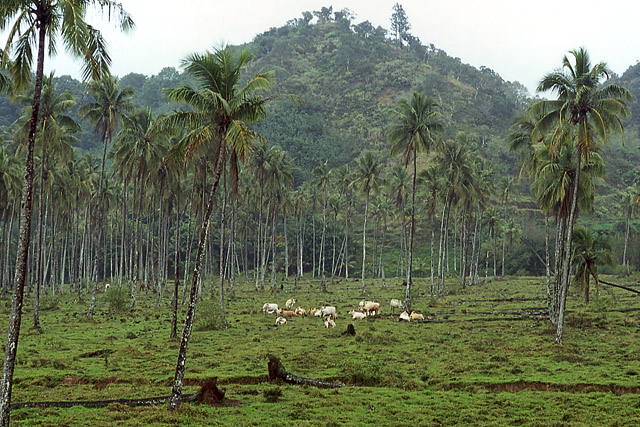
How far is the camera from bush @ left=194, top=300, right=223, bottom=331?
41594 mm

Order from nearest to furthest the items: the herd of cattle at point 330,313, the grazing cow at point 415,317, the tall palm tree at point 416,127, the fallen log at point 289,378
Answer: the fallen log at point 289,378
the herd of cattle at point 330,313
the grazing cow at point 415,317
the tall palm tree at point 416,127

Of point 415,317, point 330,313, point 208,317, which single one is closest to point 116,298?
point 208,317

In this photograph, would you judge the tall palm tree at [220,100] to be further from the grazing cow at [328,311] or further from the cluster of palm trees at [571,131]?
the grazing cow at [328,311]

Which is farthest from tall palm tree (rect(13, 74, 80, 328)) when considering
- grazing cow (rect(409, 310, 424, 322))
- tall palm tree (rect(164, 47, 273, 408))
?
grazing cow (rect(409, 310, 424, 322))

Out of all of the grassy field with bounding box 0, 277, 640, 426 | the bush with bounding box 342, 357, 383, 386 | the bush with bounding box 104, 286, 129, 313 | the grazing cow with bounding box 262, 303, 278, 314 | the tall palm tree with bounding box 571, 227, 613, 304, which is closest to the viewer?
the grassy field with bounding box 0, 277, 640, 426

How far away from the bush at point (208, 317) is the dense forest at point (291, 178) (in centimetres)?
363

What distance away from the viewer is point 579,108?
3359 centimetres

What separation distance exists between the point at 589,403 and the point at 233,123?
1622 centimetres

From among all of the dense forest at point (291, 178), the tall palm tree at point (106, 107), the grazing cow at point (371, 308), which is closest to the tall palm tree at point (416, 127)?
the dense forest at point (291, 178)

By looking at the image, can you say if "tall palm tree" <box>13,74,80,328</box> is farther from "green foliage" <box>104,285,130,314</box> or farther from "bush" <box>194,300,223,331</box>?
"bush" <box>194,300,223,331</box>

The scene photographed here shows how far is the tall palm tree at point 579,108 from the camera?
3297cm

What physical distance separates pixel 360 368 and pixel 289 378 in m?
3.39

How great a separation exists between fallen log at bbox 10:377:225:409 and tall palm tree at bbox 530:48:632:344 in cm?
2214

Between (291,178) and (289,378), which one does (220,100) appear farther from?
(291,178)
